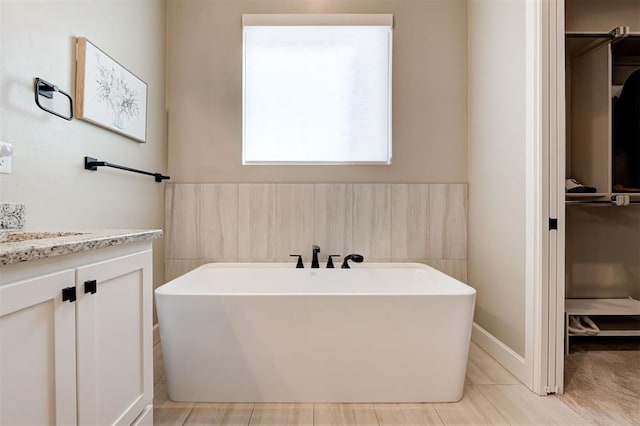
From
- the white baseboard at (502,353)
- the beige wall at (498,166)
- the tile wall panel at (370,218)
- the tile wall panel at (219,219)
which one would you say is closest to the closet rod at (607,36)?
the beige wall at (498,166)

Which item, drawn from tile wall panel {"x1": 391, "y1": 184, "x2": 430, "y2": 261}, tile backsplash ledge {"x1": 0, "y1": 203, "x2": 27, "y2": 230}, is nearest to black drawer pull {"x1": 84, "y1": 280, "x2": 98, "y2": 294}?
tile backsplash ledge {"x1": 0, "y1": 203, "x2": 27, "y2": 230}

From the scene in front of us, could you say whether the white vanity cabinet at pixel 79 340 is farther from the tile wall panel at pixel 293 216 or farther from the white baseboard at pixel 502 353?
the white baseboard at pixel 502 353

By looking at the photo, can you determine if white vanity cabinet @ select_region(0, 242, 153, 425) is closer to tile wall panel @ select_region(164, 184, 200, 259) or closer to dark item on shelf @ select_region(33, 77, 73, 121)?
dark item on shelf @ select_region(33, 77, 73, 121)

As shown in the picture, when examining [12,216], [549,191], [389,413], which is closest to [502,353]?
[389,413]

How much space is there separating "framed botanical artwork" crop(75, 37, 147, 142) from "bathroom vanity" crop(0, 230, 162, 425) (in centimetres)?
89

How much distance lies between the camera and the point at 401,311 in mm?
1660

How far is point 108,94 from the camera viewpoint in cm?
184

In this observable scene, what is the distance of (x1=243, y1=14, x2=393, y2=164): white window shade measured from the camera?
2650 millimetres

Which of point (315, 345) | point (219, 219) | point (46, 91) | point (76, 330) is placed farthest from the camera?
point (219, 219)

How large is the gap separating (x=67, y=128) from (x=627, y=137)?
330cm

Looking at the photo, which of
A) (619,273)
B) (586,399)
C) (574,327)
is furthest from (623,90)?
(586,399)

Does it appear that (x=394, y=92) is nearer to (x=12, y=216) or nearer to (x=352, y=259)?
(x=352, y=259)

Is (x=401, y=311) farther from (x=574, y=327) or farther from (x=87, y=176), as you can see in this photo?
(x=87, y=176)

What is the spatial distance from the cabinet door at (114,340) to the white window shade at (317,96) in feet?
5.24
